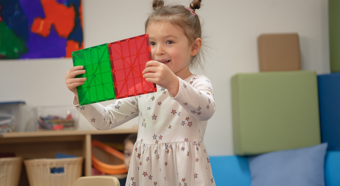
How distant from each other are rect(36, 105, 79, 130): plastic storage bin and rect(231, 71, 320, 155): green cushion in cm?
106

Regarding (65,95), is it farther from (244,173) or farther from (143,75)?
(143,75)

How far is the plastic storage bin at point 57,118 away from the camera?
1.94m

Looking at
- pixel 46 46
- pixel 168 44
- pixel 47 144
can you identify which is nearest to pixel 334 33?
pixel 168 44

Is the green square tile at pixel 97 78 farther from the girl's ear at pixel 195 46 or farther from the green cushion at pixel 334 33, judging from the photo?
the green cushion at pixel 334 33

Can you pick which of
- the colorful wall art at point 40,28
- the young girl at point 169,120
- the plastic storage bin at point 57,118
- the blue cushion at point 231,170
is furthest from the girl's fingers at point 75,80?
the colorful wall art at point 40,28

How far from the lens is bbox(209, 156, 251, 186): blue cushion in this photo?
1.91 metres

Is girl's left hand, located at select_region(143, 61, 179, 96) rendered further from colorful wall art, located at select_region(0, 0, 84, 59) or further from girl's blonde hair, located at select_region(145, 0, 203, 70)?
colorful wall art, located at select_region(0, 0, 84, 59)

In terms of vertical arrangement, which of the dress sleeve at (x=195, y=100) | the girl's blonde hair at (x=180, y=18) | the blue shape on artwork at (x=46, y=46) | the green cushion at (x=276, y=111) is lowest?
the green cushion at (x=276, y=111)

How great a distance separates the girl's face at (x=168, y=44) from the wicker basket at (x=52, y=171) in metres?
1.17

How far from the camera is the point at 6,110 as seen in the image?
6.70 ft

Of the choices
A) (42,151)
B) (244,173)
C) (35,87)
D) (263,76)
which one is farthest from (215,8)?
(42,151)

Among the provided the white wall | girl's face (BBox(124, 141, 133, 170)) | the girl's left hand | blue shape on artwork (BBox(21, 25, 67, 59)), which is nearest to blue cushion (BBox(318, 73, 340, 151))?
the white wall

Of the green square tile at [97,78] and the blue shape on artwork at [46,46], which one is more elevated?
the blue shape on artwork at [46,46]

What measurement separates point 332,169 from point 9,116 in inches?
77.7
